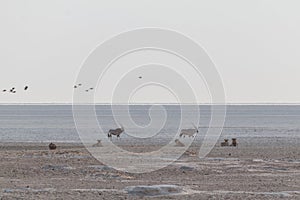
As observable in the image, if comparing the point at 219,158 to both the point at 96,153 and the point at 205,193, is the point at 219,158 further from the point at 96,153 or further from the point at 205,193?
the point at 205,193

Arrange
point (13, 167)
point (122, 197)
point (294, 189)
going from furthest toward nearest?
point (13, 167) → point (294, 189) → point (122, 197)

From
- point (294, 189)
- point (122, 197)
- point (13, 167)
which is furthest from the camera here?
point (13, 167)

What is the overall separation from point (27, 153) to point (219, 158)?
9813mm

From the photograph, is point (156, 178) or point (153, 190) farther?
point (156, 178)

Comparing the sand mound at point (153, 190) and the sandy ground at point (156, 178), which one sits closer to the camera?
the sand mound at point (153, 190)

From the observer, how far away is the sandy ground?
874 inches

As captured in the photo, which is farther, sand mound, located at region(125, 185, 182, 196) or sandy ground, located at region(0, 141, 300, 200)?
sandy ground, located at region(0, 141, 300, 200)

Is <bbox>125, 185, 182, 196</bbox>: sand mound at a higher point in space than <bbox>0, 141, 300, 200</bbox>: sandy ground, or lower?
higher

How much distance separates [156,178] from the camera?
2712 centimetres

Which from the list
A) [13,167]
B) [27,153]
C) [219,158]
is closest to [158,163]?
[219,158]

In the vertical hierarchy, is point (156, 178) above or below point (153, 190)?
below

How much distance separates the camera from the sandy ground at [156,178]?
2219 centimetres

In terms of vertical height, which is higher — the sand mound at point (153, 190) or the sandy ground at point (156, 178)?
the sand mound at point (153, 190)

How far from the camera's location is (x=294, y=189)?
77.6 feet
